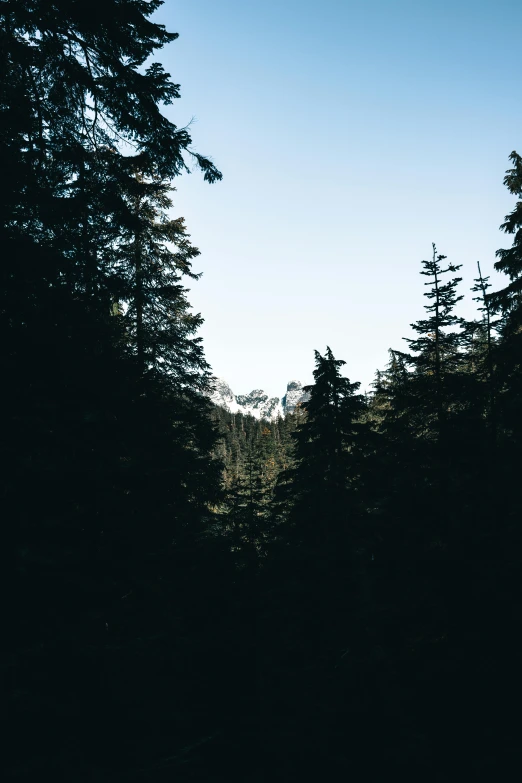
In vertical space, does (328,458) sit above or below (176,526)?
above

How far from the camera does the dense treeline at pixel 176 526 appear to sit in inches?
156

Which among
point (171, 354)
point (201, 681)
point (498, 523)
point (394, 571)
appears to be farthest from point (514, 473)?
point (171, 354)

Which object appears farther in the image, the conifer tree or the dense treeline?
the conifer tree

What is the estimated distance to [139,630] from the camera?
5289mm

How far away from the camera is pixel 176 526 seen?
948cm

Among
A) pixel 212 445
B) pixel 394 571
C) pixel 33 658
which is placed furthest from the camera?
pixel 212 445

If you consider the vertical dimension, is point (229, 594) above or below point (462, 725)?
above

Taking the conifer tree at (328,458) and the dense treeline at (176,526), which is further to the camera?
the conifer tree at (328,458)

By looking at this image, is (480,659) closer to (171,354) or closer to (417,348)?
(417,348)

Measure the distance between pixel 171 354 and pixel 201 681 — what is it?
1074cm

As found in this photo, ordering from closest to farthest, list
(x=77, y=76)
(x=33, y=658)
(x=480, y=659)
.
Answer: (x=33, y=658) → (x=77, y=76) → (x=480, y=659)

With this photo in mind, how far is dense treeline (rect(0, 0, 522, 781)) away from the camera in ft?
13.0

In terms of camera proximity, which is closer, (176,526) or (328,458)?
(176,526)

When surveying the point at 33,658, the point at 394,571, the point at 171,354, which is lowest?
the point at 394,571
